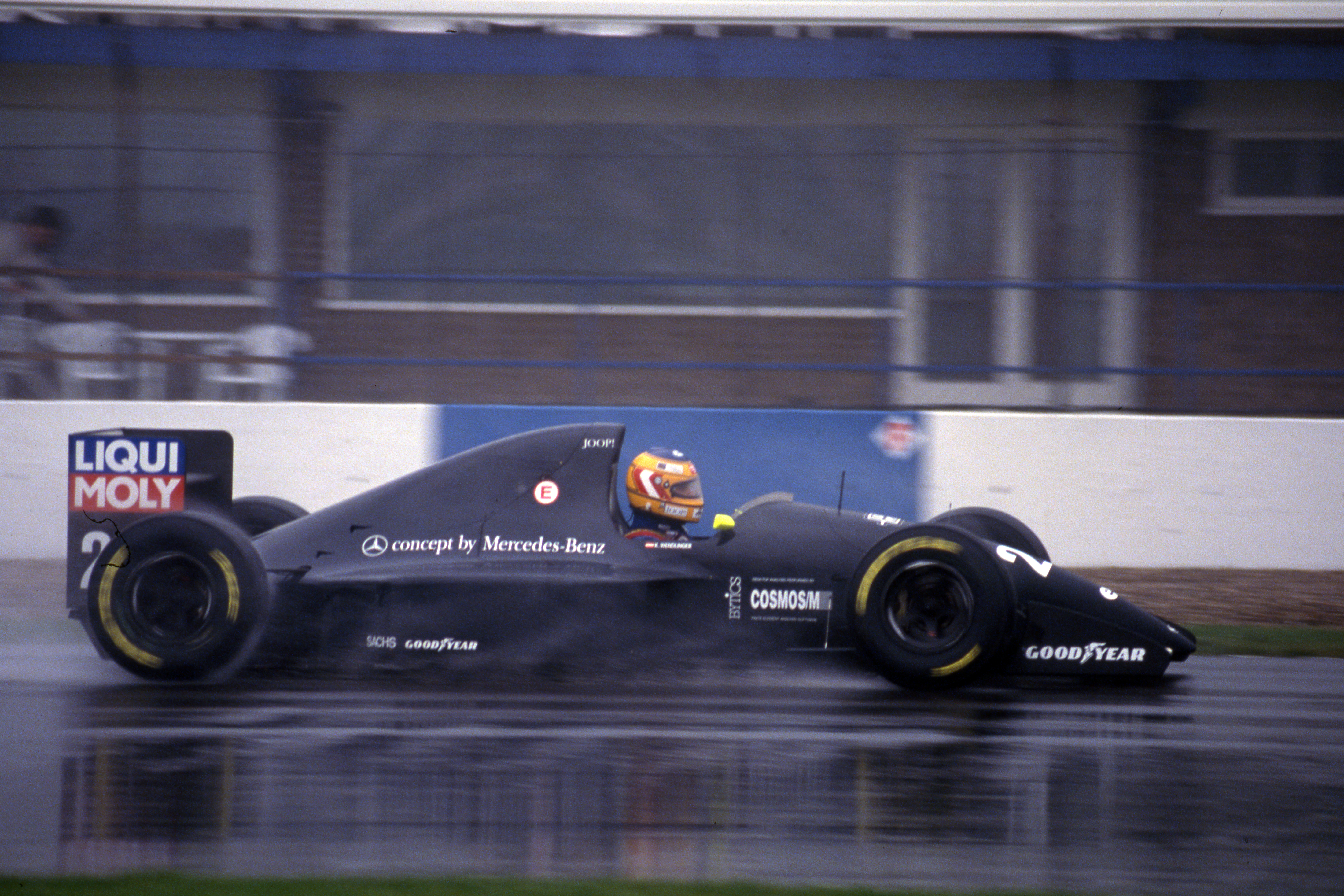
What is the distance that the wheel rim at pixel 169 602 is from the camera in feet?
19.5

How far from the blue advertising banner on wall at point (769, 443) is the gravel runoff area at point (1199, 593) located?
4.75ft

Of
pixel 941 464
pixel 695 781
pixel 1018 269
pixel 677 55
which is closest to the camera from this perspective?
pixel 695 781

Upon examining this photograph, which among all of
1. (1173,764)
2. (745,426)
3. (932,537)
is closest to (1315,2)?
(745,426)

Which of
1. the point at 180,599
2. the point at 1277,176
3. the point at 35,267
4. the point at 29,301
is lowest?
the point at 180,599

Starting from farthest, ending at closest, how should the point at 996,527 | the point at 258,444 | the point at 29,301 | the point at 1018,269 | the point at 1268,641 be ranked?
the point at 1018,269
the point at 29,301
the point at 258,444
the point at 1268,641
the point at 996,527

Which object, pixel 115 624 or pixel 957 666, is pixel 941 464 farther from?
pixel 115 624

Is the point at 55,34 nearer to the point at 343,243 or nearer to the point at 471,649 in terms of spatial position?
the point at 343,243

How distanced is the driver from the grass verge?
2835 mm

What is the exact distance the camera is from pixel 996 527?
276 inches

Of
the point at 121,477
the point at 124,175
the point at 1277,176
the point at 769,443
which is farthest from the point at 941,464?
the point at 124,175

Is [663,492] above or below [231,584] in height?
above

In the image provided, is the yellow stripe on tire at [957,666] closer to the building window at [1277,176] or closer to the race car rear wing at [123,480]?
the race car rear wing at [123,480]

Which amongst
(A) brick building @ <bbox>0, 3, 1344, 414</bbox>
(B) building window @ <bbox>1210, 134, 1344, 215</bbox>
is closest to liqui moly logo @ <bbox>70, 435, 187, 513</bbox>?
(A) brick building @ <bbox>0, 3, 1344, 414</bbox>

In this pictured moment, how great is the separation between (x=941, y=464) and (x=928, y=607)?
12.4ft
